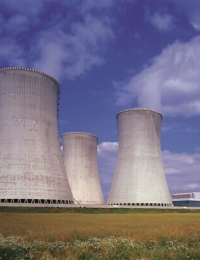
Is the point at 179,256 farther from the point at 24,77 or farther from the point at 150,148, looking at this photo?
the point at 150,148

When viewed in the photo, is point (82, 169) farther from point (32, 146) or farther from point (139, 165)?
point (32, 146)

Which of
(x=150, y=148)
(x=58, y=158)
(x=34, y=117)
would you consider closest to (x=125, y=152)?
(x=150, y=148)

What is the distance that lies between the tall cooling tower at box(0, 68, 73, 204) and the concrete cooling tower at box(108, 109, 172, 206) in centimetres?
1075

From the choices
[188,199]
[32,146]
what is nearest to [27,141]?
[32,146]

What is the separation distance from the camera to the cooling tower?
47625 mm

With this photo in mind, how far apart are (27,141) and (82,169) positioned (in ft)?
61.9

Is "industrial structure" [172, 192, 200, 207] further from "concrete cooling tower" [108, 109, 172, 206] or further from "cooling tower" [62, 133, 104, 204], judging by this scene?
"concrete cooling tower" [108, 109, 172, 206]

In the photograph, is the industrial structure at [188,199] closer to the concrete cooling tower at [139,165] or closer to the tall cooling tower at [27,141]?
the concrete cooling tower at [139,165]

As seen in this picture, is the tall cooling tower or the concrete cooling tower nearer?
the tall cooling tower

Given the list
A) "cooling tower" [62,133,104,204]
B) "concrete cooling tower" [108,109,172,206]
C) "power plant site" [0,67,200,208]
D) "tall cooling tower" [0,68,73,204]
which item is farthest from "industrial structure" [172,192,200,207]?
"tall cooling tower" [0,68,73,204]

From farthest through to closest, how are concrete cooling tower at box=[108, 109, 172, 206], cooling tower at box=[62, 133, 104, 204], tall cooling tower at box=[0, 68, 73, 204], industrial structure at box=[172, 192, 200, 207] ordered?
industrial structure at box=[172, 192, 200, 207] → cooling tower at box=[62, 133, 104, 204] → concrete cooling tower at box=[108, 109, 172, 206] → tall cooling tower at box=[0, 68, 73, 204]

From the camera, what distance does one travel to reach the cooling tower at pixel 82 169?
4762 centimetres

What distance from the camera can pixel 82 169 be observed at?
48062mm

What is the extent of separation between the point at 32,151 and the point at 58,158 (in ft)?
9.77
